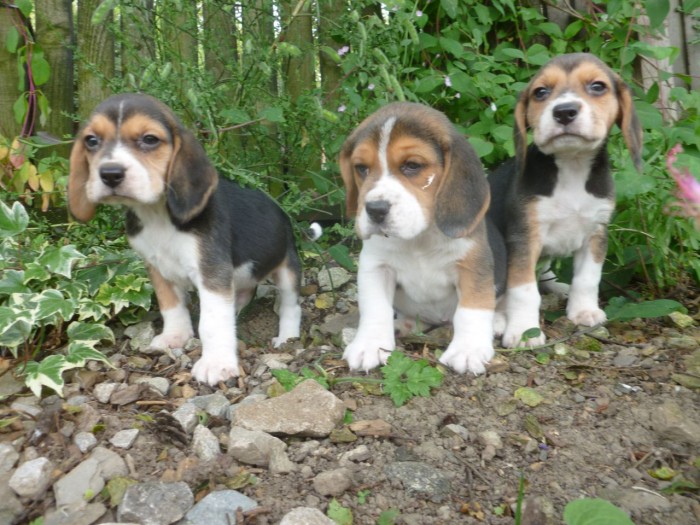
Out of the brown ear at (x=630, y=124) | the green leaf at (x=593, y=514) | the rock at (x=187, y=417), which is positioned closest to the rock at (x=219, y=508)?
the rock at (x=187, y=417)

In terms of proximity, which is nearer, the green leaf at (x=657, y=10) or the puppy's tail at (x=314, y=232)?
the green leaf at (x=657, y=10)

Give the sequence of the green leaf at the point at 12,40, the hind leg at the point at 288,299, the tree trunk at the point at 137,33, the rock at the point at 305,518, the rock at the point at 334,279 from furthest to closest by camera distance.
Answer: the rock at the point at 334,279 → the green leaf at the point at 12,40 → the hind leg at the point at 288,299 → the tree trunk at the point at 137,33 → the rock at the point at 305,518

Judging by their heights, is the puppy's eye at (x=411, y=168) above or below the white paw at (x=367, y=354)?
above

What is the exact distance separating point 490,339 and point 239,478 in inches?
61.7

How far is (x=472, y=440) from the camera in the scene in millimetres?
2820

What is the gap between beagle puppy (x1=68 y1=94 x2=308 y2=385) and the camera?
134 inches

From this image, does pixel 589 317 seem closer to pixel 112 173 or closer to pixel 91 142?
pixel 112 173

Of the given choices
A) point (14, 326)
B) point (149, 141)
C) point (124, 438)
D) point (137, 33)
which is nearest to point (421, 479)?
point (124, 438)

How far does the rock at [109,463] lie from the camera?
2.55 m

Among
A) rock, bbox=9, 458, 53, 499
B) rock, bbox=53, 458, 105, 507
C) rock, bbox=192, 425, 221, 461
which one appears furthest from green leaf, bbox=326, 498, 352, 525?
rock, bbox=9, 458, 53, 499

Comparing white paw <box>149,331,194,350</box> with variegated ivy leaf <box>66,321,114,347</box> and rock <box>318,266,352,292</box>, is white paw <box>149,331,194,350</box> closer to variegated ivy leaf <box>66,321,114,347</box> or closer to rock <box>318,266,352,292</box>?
variegated ivy leaf <box>66,321,114,347</box>

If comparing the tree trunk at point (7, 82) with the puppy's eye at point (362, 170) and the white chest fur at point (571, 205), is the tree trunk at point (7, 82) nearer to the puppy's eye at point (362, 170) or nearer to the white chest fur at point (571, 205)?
the puppy's eye at point (362, 170)

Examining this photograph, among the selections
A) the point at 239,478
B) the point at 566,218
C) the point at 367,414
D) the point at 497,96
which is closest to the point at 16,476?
the point at 239,478

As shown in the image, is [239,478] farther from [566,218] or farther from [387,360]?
[566,218]
